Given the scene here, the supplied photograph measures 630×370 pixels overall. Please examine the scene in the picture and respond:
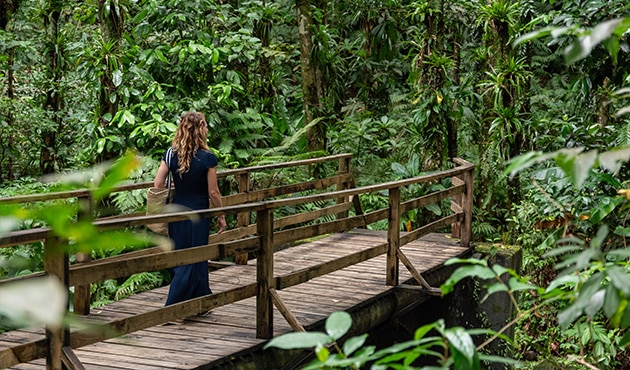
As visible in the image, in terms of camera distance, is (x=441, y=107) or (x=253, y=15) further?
(x=253, y=15)

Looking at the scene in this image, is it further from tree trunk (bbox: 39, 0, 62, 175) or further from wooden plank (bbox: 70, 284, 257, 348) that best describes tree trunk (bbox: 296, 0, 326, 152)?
wooden plank (bbox: 70, 284, 257, 348)

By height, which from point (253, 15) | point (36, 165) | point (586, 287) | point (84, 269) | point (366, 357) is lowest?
point (36, 165)

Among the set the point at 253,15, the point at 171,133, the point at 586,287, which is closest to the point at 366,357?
the point at 586,287

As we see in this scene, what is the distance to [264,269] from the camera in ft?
17.5

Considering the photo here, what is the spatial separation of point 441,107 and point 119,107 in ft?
12.6

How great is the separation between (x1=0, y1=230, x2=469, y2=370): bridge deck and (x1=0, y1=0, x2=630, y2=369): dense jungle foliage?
1.17 m

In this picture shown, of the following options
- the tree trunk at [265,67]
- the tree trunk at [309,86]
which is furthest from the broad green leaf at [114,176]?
the tree trunk at [265,67]

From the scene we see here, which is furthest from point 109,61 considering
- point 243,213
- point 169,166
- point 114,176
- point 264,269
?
point 114,176

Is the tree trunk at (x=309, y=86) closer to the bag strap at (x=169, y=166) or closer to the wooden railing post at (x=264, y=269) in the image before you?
the bag strap at (x=169, y=166)

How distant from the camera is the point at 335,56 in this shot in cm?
1280

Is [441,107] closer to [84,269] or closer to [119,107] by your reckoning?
[119,107]

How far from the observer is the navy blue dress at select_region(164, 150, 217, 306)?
19.1 feet

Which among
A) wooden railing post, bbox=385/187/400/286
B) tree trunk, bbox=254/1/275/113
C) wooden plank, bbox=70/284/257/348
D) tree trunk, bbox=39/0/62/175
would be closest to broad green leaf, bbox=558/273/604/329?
wooden plank, bbox=70/284/257/348

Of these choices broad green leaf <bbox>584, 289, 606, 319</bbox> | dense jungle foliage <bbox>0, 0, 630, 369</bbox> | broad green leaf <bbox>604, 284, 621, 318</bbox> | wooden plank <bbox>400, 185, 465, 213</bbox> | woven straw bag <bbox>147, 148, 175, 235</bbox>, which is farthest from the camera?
dense jungle foliage <bbox>0, 0, 630, 369</bbox>
